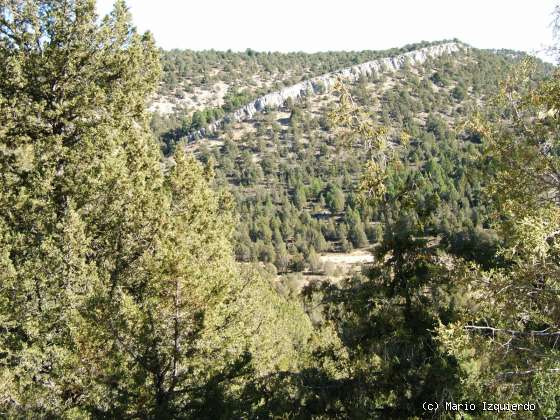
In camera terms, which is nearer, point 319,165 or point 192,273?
point 192,273

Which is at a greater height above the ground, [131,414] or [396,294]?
[396,294]

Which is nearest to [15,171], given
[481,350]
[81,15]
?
[81,15]

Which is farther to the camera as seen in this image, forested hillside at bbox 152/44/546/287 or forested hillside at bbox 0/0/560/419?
forested hillside at bbox 152/44/546/287

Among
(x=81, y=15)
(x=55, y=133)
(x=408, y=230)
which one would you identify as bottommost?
(x=408, y=230)

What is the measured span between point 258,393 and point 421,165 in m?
127

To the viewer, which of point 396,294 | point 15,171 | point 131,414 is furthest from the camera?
point 15,171

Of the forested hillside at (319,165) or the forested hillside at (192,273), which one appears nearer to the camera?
the forested hillside at (192,273)

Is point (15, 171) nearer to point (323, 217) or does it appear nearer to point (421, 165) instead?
point (323, 217)

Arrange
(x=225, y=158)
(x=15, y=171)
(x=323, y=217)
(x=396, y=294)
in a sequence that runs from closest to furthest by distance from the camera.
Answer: (x=396, y=294) < (x=15, y=171) < (x=323, y=217) < (x=225, y=158)

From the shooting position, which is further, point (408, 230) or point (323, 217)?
point (323, 217)

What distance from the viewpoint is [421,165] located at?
127688 millimetres

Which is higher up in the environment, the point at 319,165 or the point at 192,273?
the point at 319,165

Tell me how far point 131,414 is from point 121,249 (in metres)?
3.54

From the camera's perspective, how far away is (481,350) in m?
7.04
